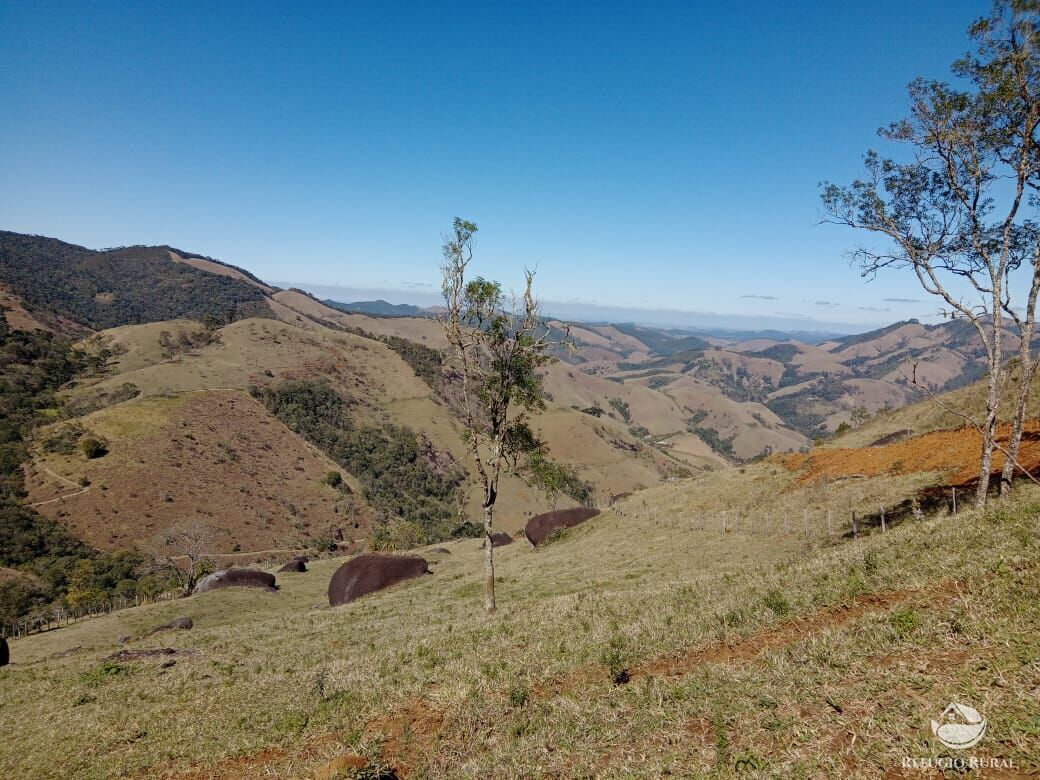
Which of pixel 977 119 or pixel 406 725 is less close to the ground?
pixel 977 119

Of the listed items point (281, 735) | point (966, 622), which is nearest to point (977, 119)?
point (966, 622)

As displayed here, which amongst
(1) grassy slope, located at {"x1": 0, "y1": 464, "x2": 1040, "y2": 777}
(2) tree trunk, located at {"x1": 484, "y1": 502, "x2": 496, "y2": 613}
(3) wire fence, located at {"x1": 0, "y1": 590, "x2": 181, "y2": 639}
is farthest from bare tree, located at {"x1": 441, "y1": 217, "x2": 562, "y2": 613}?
(3) wire fence, located at {"x1": 0, "y1": 590, "x2": 181, "y2": 639}

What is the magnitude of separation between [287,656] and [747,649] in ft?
55.8

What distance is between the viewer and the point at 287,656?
18.8 metres

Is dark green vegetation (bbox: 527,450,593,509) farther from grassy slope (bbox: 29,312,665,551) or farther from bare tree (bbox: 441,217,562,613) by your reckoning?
grassy slope (bbox: 29,312,665,551)

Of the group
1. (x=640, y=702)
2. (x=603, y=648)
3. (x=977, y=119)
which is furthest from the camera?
(x=977, y=119)

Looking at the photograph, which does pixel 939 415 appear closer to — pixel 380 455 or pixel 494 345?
pixel 494 345

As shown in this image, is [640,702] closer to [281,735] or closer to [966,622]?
[966,622]

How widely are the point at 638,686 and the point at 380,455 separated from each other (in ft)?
505

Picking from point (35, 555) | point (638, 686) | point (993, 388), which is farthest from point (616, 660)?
point (35, 555)

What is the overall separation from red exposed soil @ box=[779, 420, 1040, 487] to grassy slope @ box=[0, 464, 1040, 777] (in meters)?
16.6

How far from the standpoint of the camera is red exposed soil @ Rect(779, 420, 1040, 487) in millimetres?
25750

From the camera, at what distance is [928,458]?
102 ft

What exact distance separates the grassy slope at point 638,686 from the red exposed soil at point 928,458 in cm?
1663
